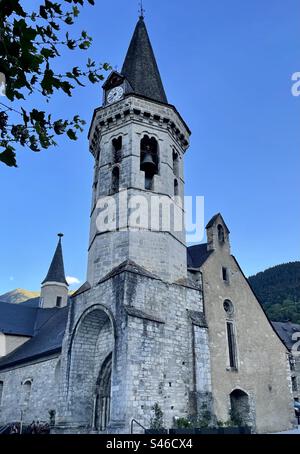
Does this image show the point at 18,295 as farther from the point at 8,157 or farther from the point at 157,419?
the point at 8,157

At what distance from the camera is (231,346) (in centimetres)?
1636

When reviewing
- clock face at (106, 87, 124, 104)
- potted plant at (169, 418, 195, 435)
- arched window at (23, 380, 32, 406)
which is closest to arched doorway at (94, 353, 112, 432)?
potted plant at (169, 418, 195, 435)

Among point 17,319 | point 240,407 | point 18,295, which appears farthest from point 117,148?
point 18,295

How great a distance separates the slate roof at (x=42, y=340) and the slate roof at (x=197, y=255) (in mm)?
7982

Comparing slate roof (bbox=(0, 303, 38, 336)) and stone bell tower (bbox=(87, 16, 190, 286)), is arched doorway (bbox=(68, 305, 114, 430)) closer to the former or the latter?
stone bell tower (bbox=(87, 16, 190, 286))

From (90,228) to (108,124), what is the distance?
4.79 m

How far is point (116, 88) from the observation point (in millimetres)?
18531

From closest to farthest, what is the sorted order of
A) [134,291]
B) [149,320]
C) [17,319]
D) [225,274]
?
[149,320] → [134,291] → [225,274] → [17,319]

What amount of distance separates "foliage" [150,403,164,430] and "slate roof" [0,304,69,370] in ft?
29.8

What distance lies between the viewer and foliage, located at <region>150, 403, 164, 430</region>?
11680 mm

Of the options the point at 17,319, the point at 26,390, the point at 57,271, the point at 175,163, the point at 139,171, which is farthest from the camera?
the point at 57,271

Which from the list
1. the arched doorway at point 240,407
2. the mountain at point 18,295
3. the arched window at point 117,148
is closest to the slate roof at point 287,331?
the arched doorway at point 240,407

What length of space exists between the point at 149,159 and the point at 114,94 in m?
4.31

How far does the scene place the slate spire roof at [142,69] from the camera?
18.4 metres
